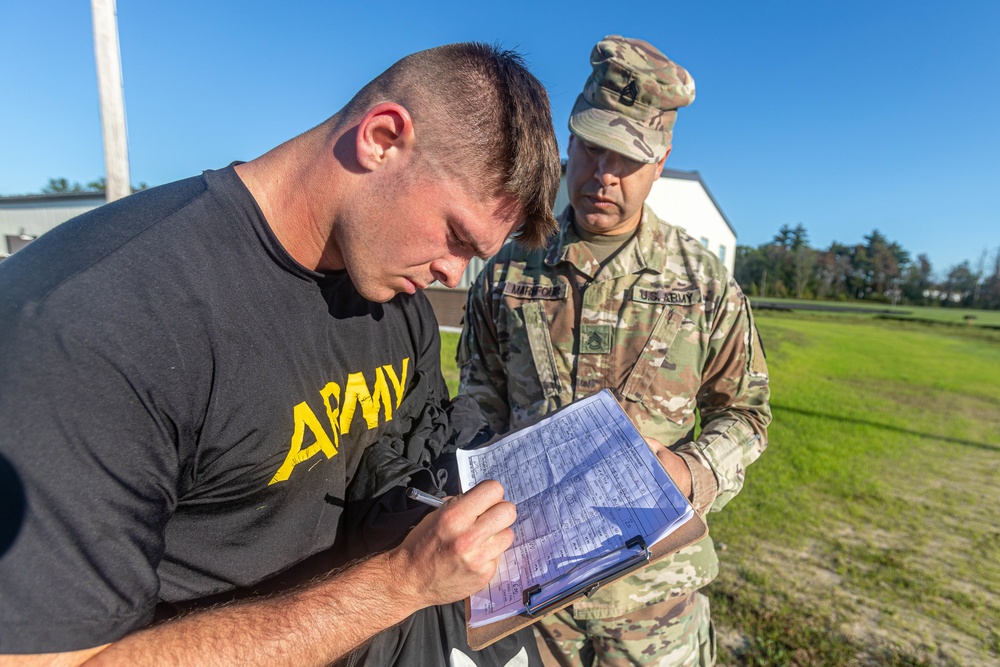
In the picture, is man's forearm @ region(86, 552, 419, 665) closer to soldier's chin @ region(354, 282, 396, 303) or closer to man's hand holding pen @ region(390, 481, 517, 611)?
man's hand holding pen @ region(390, 481, 517, 611)

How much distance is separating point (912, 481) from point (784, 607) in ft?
12.2

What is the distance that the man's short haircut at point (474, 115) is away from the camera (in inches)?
49.6

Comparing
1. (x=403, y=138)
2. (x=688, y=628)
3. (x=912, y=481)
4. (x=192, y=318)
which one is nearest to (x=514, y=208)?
(x=403, y=138)

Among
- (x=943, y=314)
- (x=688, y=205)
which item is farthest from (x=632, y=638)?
(x=943, y=314)

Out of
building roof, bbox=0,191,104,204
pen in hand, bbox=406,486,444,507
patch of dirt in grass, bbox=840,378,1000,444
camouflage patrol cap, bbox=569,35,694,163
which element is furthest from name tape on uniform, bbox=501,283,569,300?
building roof, bbox=0,191,104,204

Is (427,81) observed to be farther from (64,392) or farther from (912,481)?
(912,481)

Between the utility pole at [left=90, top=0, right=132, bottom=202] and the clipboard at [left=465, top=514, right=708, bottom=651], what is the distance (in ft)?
10.9

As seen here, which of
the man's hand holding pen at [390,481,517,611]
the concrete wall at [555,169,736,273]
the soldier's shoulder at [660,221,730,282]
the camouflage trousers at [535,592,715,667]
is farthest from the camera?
the concrete wall at [555,169,736,273]

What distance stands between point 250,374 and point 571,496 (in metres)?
0.77

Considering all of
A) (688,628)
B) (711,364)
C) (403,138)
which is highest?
(403,138)

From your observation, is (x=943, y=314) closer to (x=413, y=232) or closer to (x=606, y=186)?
(x=606, y=186)

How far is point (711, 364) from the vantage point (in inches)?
83.8

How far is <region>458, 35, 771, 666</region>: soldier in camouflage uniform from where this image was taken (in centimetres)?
200

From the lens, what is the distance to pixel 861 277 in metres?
60.6
